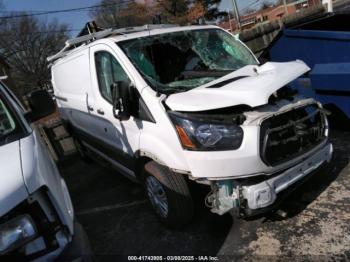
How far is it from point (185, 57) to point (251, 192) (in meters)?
1.85

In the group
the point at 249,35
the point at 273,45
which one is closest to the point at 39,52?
the point at 249,35

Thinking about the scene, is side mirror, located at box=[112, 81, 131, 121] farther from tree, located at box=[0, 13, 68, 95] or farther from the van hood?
tree, located at box=[0, 13, 68, 95]

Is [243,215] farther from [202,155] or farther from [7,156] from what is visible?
[7,156]

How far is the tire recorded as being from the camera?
10.8 ft

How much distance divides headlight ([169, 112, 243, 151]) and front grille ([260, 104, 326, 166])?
23 centimetres

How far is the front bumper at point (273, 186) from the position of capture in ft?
9.37

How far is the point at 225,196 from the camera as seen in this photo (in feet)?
9.77

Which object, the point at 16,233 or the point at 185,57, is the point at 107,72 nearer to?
A: the point at 185,57

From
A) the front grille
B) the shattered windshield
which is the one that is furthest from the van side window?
the front grille

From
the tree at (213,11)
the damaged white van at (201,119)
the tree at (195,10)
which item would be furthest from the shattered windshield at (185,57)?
the tree at (213,11)

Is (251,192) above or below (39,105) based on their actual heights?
below

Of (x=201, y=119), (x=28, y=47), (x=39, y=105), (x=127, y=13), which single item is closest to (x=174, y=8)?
(x=127, y=13)

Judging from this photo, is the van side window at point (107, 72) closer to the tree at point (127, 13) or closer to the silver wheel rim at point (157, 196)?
the silver wheel rim at point (157, 196)

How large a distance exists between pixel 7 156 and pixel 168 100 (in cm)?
143
